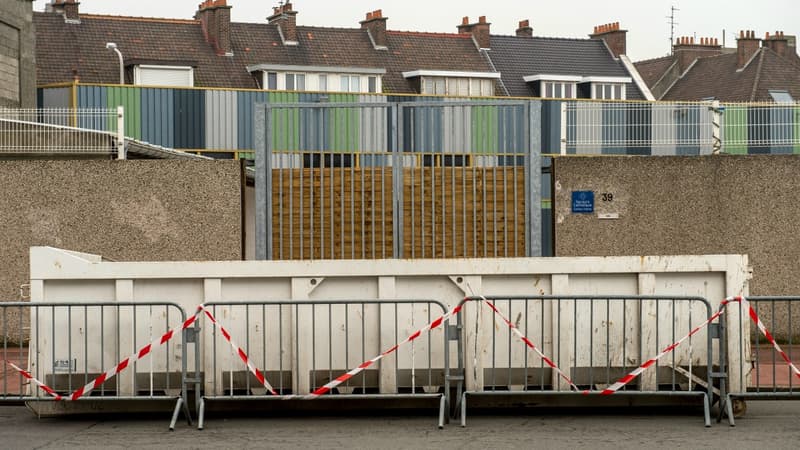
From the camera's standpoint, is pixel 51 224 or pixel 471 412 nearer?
pixel 471 412

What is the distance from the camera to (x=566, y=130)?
17.4 meters

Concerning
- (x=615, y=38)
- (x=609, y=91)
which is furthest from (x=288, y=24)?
(x=615, y=38)

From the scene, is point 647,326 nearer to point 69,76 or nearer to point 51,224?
point 51,224

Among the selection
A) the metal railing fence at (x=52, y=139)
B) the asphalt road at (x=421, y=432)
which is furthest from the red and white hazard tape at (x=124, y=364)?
the metal railing fence at (x=52, y=139)

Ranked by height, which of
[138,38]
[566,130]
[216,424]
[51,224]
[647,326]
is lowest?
[216,424]

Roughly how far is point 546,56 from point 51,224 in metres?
50.0

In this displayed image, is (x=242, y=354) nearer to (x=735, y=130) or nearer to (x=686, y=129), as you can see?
(x=686, y=129)

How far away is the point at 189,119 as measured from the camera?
4753cm

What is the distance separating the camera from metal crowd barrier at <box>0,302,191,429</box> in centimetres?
1052

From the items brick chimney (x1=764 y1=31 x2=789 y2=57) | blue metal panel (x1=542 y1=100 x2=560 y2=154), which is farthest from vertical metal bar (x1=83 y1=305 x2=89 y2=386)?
brick chimney (x1=764 y1=31 x2=789 y2=57)

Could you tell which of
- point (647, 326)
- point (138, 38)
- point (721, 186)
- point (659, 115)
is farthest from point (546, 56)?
point (647, 326)

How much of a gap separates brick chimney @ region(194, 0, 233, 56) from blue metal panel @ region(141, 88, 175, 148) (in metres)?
8.97

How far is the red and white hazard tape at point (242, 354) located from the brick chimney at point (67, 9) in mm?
46871

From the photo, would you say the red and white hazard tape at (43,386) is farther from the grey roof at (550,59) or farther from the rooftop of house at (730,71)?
the rooftop of house at (730,71)
